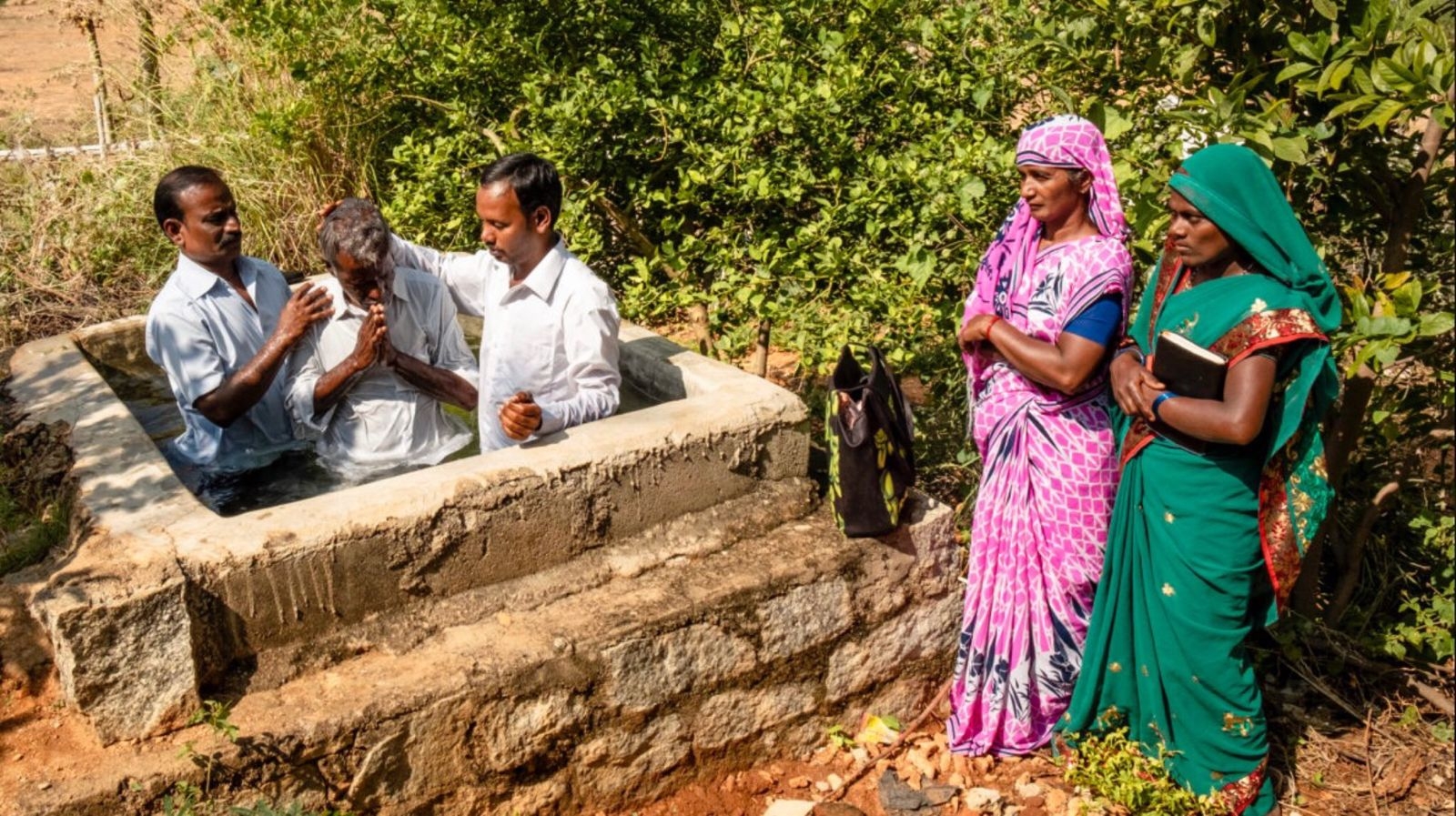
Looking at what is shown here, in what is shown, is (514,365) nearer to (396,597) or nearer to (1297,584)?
(396,597)

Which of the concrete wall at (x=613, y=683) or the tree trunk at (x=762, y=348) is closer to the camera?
the concrete wall at (x=613, y=683)

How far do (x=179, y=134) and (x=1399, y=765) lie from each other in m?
6.25

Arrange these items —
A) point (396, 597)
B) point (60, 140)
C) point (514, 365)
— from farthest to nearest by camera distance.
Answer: point (60, 140) < point (514, 365) < point (396, 597)

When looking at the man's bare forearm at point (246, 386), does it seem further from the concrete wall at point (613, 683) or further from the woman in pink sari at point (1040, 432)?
the woman in pink sari at point (1040, 432)

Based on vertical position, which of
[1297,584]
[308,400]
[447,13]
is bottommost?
[1297,584]

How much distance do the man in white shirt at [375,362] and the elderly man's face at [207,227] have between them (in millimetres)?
323

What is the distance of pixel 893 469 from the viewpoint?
3607 millimetres

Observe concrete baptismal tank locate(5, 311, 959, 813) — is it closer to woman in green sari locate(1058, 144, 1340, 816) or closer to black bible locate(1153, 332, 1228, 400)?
woman in green sari locate(1058, 144, 1340, 816)

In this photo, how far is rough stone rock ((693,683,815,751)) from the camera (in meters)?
3.55

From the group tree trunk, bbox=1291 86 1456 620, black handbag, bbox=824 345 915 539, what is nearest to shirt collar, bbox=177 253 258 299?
black handbag, bbox=824 345 915 539

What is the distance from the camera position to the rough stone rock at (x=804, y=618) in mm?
3555

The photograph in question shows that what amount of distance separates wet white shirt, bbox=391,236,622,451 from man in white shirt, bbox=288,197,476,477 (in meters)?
0.19

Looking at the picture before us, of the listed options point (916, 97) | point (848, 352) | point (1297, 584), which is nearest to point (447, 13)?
point (916, 97)

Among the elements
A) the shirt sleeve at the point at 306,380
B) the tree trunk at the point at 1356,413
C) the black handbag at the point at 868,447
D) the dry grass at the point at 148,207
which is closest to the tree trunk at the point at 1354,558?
the tree trunk at the point at 1356,413
